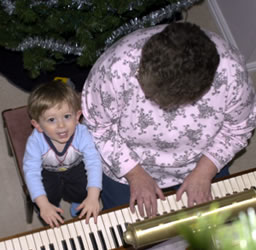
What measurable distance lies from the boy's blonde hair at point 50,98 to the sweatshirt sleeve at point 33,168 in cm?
12

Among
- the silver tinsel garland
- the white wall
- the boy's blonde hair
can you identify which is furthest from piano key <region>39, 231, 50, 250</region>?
the white wall

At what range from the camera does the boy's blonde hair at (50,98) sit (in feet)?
5.60

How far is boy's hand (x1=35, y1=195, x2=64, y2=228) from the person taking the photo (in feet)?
5.40

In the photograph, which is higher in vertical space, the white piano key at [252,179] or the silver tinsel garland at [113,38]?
the silver tinsel garland at [113,38]

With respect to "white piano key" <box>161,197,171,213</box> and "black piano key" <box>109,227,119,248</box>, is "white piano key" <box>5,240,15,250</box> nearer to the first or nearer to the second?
"black piano key" <box>109,227,119,248</box>

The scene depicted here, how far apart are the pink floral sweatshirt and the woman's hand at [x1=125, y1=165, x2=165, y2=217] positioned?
41 millimetres

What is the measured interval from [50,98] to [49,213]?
45cm

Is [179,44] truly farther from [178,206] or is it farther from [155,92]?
[178,206]

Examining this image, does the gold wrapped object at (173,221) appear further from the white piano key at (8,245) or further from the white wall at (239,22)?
the white wall at (239,22)

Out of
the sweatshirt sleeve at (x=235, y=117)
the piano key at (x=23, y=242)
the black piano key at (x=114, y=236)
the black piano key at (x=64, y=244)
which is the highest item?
the sweatshirt sleeve at (x=235, y=117)

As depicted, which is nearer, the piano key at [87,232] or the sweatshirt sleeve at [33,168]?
the piano key at [87,232]

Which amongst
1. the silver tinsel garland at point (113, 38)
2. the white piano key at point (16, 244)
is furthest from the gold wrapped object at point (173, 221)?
the silver tinsel garland at point (113, 38)

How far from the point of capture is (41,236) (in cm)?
159

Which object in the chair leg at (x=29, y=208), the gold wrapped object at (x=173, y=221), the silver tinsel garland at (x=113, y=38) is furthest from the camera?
the silver tinsel garland at (x=113, y=38)
